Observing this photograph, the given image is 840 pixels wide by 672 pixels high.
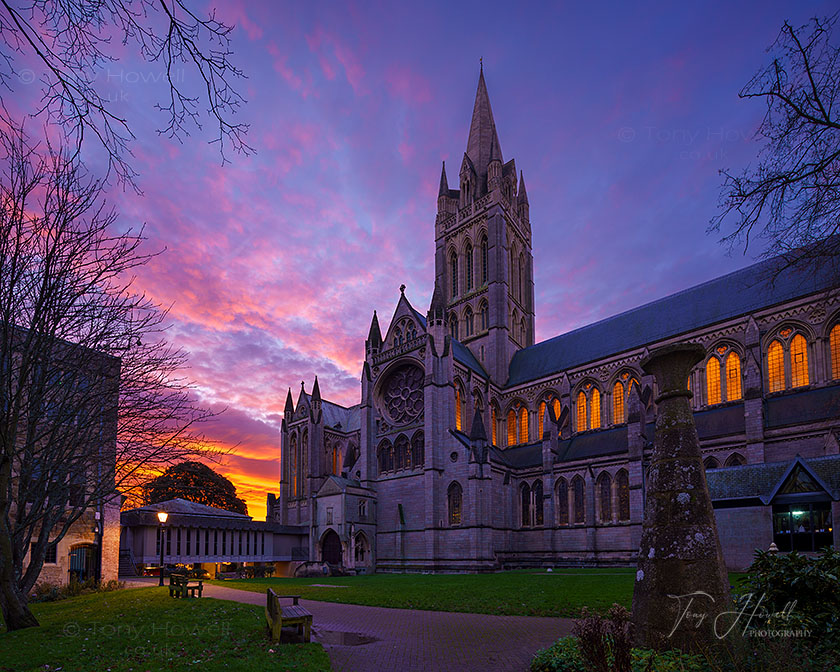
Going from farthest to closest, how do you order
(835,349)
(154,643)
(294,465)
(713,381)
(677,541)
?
(294,465)
(713,381)
(835,349)
(154,643)
(677,541)

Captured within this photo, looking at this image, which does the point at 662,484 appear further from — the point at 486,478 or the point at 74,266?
the point at 486,478

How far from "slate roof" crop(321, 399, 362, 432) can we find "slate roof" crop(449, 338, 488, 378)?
15365mm

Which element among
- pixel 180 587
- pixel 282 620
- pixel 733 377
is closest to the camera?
pixel 282 620

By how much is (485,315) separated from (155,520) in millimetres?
33506

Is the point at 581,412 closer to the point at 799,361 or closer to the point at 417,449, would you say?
the point at 417,449

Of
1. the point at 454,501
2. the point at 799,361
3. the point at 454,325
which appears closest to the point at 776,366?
the point at 799,361

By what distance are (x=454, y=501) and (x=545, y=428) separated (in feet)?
29.3

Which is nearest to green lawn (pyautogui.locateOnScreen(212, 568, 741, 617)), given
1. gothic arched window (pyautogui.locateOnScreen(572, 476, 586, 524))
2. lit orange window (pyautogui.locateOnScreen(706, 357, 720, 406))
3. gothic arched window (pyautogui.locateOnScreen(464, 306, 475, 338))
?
gothic arched window (pyautogui.locateOnScreen(572, 476, 586, 524))

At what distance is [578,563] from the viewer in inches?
1513

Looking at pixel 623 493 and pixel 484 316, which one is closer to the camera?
pixel 623 493

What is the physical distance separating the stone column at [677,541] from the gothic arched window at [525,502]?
37.5m

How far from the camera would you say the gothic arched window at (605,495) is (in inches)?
1508

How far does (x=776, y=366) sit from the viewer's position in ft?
117

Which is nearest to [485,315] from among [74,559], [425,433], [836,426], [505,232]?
[505,232]
